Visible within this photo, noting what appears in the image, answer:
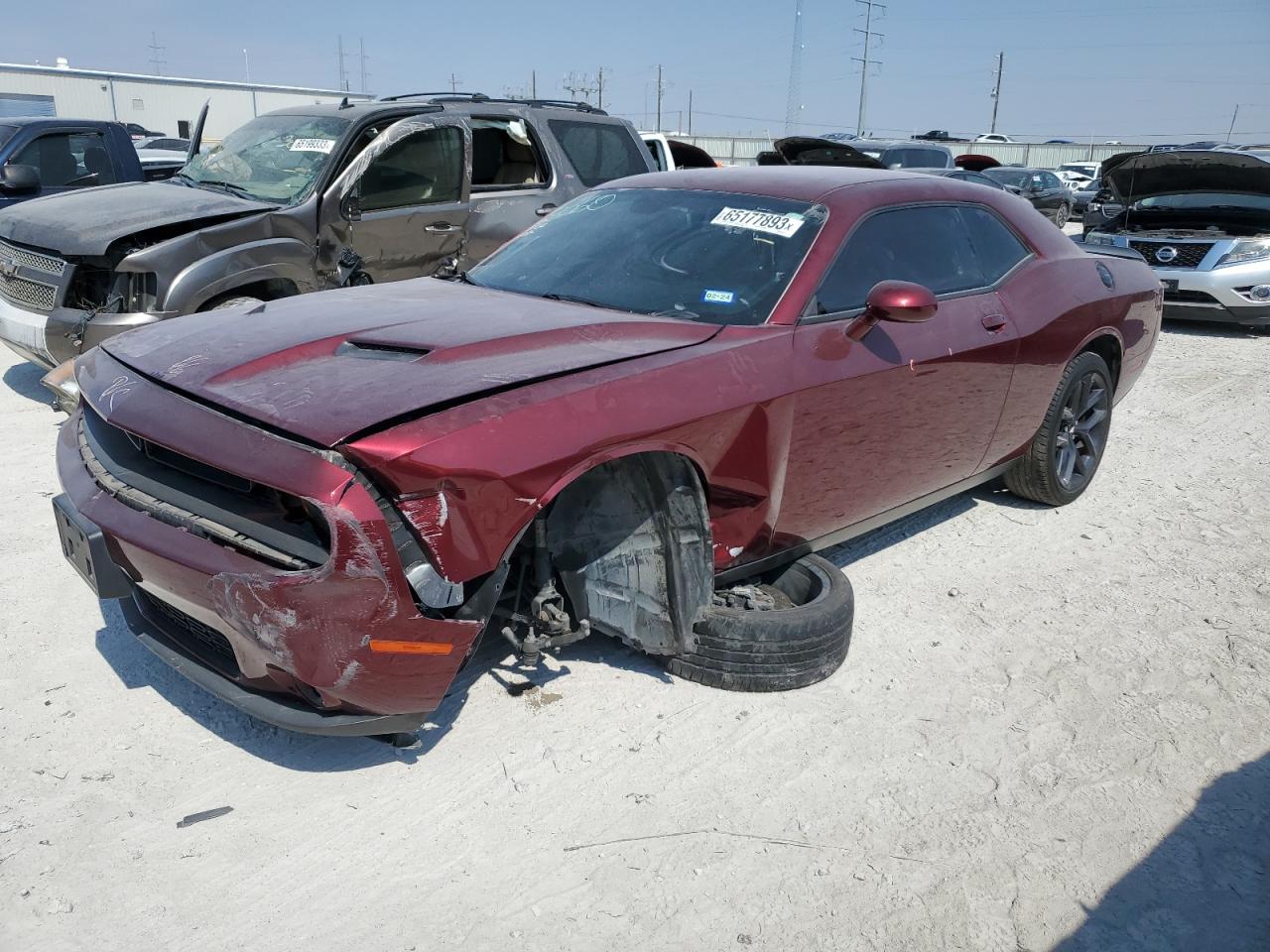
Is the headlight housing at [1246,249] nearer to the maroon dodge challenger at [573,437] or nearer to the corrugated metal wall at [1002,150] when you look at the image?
the maroon dodge challenger at [573,437]

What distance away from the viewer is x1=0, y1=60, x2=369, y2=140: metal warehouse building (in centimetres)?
3597

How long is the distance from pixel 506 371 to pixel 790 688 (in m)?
1.47

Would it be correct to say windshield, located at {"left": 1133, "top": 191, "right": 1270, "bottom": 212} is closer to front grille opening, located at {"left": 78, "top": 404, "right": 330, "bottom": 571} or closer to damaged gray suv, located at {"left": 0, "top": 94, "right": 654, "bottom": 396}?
damaged gray suv, located at {"left": 0, "top": 94, "right": 654, "bottom": 396}

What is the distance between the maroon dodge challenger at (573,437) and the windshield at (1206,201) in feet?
23.3

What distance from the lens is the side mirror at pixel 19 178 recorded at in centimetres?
763

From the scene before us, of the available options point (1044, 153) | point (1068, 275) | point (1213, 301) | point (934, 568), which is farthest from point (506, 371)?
point (1044, 153)

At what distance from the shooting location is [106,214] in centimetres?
583

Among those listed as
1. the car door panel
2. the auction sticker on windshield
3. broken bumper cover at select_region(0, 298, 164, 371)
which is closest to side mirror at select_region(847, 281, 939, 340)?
the car door panel

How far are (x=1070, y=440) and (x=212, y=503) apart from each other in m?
4.15

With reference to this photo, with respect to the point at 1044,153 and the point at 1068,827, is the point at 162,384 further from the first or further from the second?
the point at 1044,153

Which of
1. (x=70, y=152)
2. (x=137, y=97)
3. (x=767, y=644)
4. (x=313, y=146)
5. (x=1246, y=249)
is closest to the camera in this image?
(x=767, y=644)

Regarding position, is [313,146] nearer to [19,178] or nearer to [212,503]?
[19,178]

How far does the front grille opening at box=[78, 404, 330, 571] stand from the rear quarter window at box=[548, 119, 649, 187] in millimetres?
5329

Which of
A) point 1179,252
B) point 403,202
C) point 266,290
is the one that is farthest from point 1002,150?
point 266,290
